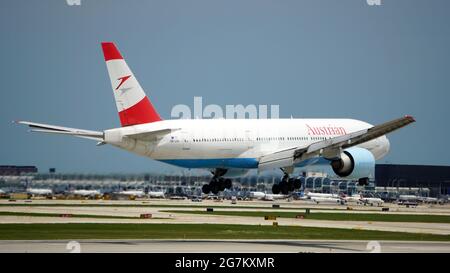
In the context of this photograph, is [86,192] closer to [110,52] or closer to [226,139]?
[226,139]

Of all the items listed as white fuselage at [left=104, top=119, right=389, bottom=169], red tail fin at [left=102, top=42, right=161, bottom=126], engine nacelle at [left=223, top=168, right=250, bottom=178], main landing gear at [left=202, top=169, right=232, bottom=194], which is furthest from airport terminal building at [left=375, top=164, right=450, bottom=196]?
red tail fin at [left=102, top=42, right=161, bottom=126]

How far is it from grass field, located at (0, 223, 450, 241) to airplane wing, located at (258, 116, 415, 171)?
13.3 m

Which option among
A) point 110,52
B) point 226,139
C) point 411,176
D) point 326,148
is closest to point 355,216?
point 326,148

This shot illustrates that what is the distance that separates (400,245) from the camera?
53438 millimetres

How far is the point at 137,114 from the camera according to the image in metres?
81.1

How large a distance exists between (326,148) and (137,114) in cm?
1506

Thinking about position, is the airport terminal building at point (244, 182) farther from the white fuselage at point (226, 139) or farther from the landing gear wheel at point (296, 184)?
the landing gear wheel at point (296, 184)

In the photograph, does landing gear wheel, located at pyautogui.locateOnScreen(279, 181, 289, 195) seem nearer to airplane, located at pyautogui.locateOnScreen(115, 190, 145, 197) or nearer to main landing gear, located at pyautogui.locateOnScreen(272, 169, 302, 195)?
main landing gear, located at pyautogui.locateOnScreen(272, 169, 302, 195)

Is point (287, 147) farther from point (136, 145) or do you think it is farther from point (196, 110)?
point (196, 110)

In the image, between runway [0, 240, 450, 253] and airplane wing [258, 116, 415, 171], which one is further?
airplane wing [258, 116, 415, 171]

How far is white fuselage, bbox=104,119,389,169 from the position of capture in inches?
3206
